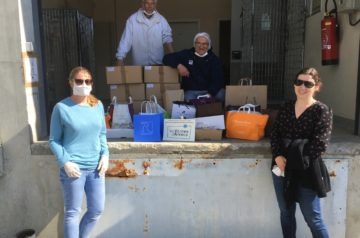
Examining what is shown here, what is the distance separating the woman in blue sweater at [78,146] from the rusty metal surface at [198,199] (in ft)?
1.60

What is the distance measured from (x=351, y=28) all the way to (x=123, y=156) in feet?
8.74

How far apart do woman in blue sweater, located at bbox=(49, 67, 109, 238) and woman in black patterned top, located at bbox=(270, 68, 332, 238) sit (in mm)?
1394

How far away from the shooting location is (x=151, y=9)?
14.4 ft

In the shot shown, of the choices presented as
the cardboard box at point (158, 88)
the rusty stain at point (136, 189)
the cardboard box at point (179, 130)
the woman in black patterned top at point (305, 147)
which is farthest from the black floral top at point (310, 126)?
the cardboard box at point (158, 88)

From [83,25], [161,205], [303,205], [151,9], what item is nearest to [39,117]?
[161,205]

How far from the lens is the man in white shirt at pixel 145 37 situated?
14.5 feet

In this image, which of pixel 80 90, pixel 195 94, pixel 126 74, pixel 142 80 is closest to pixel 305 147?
pixel 80 90

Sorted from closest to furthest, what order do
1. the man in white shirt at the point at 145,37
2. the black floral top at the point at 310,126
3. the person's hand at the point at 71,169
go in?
1. the black floral top at the point at 310,126
2. the person's hand at the point at 71,169
3. the man in white shirt at the point at 145,37

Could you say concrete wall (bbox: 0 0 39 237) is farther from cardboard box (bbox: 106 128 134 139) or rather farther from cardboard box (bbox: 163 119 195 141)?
cardboard box (bbox: 163 119 195 141)

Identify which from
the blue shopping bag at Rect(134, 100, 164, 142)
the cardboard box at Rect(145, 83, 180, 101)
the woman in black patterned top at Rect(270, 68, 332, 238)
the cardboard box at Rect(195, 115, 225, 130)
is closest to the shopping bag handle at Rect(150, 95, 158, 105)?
the cardboard box at Rect(145, 83, 180, 101)

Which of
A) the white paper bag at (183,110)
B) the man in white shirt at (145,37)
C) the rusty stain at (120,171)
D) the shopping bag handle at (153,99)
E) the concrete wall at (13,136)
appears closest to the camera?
the concrete wall at (13,136)

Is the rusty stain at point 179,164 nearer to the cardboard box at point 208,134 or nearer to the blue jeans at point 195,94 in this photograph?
the cardboard box at point 208,134

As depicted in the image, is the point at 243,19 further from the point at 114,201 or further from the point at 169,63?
the point at 114,201

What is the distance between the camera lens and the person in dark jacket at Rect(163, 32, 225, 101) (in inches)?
162
